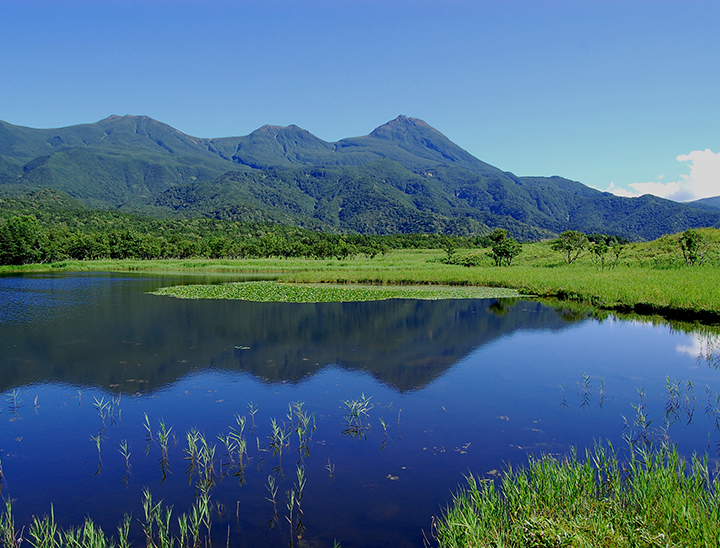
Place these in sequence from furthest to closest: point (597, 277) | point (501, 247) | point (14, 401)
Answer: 1. point (501, 247)
2. point (597, 277)
3. point (14, 401)

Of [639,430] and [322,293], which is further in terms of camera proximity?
[322,293]

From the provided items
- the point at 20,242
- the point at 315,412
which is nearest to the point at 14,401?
the point at 315,412

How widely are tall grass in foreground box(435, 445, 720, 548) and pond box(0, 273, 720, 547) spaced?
127 centimetres

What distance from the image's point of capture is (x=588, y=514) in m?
6.46

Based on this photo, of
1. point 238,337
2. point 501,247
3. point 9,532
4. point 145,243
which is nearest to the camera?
point 9,532

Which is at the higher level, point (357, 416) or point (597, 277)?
point (597, 277)

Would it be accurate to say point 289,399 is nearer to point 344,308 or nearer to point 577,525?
point 577,525

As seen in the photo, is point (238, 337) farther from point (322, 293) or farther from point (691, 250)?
point (691, 250)

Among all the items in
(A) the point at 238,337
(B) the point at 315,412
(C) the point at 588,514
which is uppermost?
(C) the point at 588,514

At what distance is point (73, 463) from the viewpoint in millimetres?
9367

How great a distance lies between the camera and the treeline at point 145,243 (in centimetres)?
8575

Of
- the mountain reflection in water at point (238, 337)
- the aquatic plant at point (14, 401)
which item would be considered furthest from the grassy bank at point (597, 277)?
the aquatic plant at point (14, 401)

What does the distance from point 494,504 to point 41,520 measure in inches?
282

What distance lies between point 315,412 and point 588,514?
7344 mm
